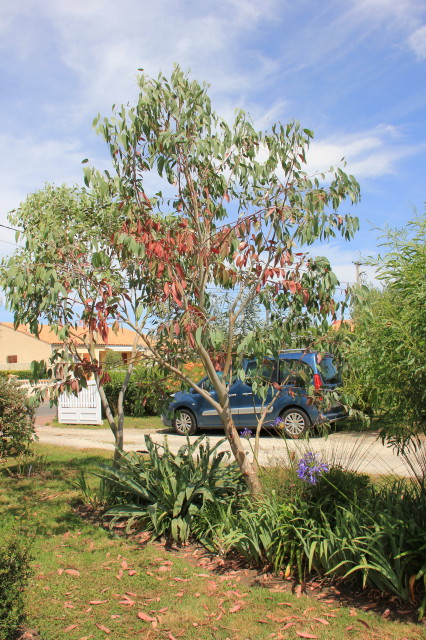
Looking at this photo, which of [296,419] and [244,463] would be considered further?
[296,419]

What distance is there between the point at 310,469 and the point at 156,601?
156 centimetres

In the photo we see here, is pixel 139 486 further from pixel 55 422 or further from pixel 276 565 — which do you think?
pixel 55 422

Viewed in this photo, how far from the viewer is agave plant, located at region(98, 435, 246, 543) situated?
5082 millimetres

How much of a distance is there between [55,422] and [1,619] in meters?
13.8

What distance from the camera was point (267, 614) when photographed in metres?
3.62

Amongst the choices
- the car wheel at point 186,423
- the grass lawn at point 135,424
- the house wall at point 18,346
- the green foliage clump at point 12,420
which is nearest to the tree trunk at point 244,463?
the green foliage clump at point 12,420

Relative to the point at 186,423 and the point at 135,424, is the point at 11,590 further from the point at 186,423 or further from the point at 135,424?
the point at 135,424

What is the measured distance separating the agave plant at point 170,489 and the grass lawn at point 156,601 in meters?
0.24

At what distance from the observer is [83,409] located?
1548 centimetres

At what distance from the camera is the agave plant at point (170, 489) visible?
16.7ft

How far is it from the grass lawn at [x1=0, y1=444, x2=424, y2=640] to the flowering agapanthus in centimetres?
83

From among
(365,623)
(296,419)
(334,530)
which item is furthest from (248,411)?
(365,623)

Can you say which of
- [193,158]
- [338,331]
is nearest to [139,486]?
[338,331]

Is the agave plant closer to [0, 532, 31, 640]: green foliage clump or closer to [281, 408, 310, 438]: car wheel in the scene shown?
[0, 532, 31, 640]: green foliage clump
